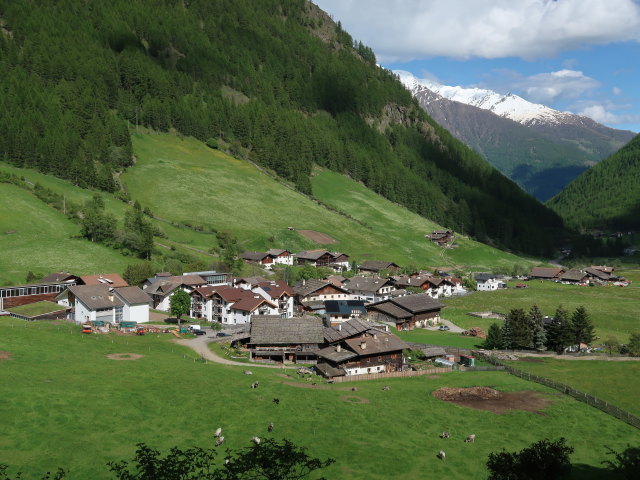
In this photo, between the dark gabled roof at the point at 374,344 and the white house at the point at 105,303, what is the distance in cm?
3959

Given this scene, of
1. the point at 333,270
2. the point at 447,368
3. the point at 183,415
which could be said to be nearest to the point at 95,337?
the point at 183,415

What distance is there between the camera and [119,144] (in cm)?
17550

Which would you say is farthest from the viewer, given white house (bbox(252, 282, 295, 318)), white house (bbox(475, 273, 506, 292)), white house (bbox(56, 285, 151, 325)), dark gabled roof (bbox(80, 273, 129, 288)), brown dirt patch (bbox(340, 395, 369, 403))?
white house (bbox(475, 273, 506, 292))

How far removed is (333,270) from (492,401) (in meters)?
97.8

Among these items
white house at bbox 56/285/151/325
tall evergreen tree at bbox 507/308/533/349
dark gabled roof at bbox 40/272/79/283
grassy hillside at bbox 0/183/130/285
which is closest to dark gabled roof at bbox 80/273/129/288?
dark gabled roof at bbox 40/272/79/283

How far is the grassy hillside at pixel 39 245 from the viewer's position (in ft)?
334

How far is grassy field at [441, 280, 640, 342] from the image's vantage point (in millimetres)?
100194

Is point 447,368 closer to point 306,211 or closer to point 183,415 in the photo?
point 183,415

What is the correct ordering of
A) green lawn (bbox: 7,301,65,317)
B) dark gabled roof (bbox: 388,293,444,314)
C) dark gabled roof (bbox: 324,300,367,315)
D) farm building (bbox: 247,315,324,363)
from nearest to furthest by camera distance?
farm building (bbox: 247,315,324,363) < green lawn (bbox: 7,301,65,317) < dark gabled roof (bbox: 388,293,444,314) < dark gabled roof (bbox: 324,300,367,315)

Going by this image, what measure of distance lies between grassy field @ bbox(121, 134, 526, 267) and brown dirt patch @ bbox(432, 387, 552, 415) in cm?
10257

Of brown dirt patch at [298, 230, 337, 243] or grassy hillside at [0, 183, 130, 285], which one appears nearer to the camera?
grassy hillside at [0, 183, 130, 285]

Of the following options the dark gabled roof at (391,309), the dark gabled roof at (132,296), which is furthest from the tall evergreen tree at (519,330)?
the dark gabled roof at (132,296)

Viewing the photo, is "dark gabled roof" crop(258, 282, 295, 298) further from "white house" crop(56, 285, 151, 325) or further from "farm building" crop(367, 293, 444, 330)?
"white house" crop(56, 285, 151, 325)

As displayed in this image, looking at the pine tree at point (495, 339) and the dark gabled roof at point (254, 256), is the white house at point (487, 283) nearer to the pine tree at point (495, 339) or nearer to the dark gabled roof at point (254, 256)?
the dark gabled roof at point (254, 256)
